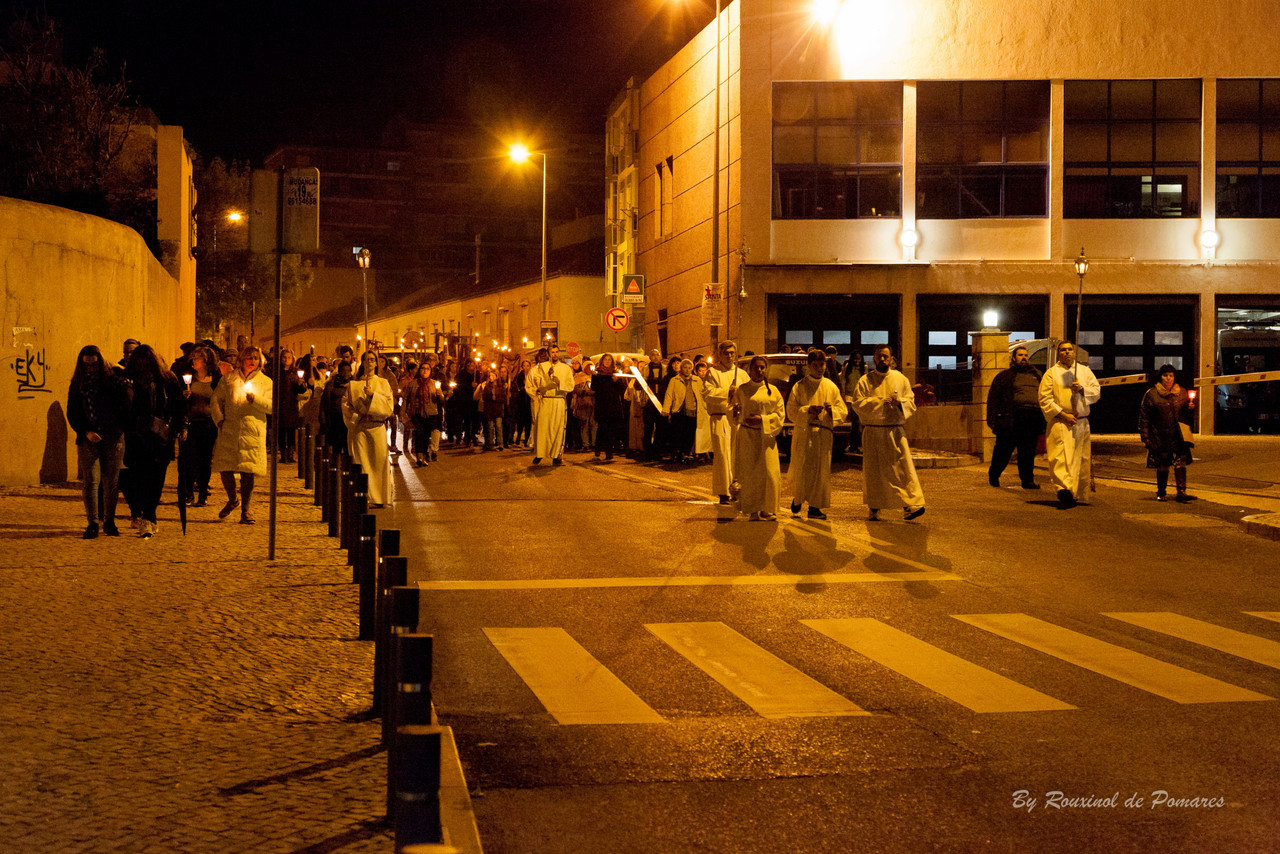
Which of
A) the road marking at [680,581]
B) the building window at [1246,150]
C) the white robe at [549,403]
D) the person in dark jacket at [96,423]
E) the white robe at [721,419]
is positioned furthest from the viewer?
the building window at [1246,150]

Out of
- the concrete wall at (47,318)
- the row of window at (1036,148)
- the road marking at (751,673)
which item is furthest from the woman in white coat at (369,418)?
the row of window at (1036,148)

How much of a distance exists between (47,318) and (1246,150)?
28138 millimetres

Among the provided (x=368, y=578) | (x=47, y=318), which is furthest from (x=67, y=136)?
(x=368, y=578)

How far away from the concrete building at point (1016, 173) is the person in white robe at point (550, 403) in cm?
1162

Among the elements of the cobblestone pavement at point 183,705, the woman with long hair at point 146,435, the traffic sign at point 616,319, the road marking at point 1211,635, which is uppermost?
the traffic sign at point 616,319

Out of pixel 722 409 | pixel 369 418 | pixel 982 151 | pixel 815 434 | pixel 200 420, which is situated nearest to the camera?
pixel 200 420

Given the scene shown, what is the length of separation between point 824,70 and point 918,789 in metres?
30.3

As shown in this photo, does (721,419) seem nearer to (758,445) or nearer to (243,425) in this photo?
(758,445)

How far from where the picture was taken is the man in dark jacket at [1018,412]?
722 inches

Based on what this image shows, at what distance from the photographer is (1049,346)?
2625 cm

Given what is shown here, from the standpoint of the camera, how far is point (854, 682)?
7098mm

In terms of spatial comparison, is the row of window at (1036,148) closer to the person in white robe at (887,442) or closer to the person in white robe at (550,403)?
the person in white robe at (550,403)

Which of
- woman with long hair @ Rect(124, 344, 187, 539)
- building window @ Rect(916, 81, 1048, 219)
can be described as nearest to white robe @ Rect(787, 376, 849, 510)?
woman with long hair @ Rect(124, 344, 187, 539)

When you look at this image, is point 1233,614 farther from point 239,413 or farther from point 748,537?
A: point 239,413
